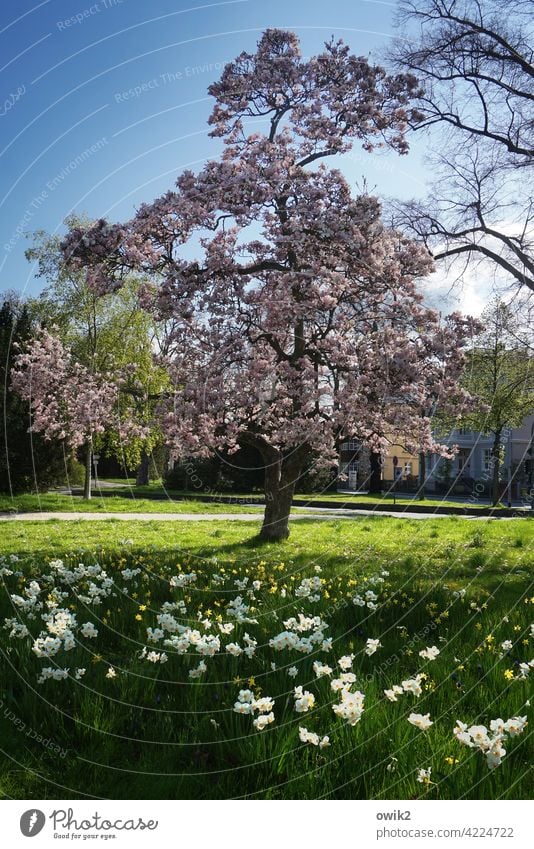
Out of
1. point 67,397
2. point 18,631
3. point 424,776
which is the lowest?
point 424,776

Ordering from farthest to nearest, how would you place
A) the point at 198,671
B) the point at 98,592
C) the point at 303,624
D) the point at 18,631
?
1. the point at 98,592
2. the point at 18,631
3. the point at 303,624
4. the point at 198,671

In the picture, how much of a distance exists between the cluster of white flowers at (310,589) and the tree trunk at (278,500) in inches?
224

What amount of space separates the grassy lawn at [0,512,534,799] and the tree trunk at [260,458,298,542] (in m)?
4.35

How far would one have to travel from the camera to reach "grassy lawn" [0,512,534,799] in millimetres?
3793

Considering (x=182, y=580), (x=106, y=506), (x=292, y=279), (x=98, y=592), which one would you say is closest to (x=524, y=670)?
(x=182, y=580)

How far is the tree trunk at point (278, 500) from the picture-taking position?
550 inches

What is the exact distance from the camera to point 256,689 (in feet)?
15.8

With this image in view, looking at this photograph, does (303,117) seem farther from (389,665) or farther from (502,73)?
(389,665)

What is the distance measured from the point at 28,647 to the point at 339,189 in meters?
9.90

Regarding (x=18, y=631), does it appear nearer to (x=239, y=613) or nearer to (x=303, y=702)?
(x=239, y=613)

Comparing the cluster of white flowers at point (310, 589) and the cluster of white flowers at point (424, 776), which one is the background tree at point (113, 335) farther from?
the cluster of white flowers at point (424, 776)

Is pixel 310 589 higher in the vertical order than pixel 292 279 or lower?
lower

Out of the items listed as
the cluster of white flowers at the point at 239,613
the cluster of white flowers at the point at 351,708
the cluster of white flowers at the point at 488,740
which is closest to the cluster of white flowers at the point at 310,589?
the cluster of white flowers at the point at 239,613

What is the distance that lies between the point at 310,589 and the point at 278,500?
20.9 feet
